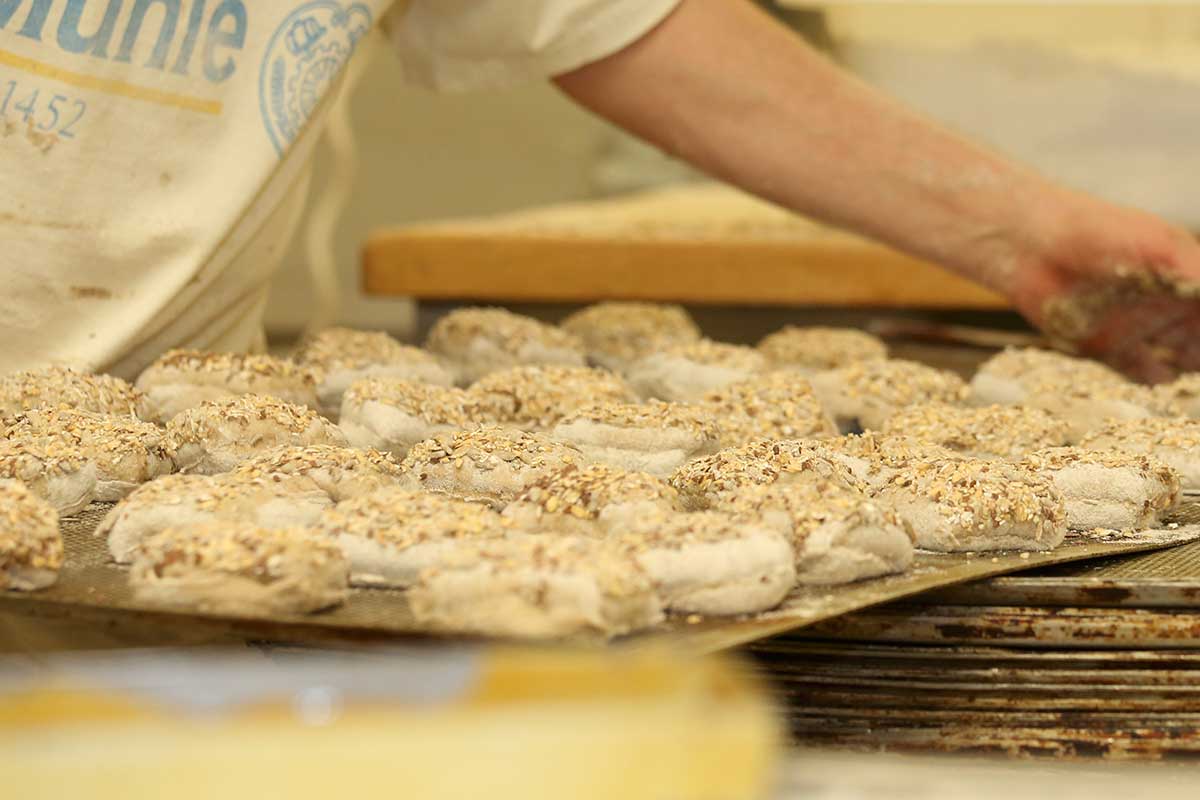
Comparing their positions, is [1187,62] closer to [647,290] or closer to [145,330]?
[647,290]

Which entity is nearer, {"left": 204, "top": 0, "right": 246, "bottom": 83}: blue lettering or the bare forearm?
{"left": 204, "top": 0, "right": 246, "bottom": 83}: blue lettering

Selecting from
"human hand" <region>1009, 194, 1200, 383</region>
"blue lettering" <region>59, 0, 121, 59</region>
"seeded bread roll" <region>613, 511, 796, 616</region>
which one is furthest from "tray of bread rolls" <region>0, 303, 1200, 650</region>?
"blue lettering" <region>59, 0, 121, 59</region>

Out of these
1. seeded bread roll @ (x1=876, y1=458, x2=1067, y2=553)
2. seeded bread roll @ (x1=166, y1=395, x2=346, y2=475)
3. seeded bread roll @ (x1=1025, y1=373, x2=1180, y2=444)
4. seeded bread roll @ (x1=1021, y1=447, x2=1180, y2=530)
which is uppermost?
seeded bread roll @ (x1=1025, y1=373, x2=1180, y2=444)

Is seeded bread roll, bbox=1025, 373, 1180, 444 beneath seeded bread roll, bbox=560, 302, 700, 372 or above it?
above

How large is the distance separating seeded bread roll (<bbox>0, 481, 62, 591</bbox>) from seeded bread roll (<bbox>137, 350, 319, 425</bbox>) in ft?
1.68

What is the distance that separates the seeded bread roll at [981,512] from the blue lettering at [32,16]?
3.41 feet

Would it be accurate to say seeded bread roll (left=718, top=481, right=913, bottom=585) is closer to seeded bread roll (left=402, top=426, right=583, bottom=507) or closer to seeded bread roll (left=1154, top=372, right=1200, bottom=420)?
seeded bread roll (left=402, top=426, right=583, bottom=507)

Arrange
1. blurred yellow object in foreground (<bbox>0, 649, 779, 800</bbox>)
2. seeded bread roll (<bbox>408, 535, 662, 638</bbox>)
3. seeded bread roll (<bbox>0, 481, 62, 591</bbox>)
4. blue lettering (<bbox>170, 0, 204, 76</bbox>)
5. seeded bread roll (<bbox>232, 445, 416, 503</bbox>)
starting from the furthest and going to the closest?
blue lettering (<bbox>170, 0, 204, 76</bbox>), seeded bread roll (<bbox>232, 445, 416, 503</bbox>), seeded bread roll (<bbox>0, 481, 62, 591</bbox>), seeded bread roll (<bbox>408, 535, 662, 638</bbox>), blurred yellow object in foreground (<bbox>0, 649, 779, 800</bbox>)

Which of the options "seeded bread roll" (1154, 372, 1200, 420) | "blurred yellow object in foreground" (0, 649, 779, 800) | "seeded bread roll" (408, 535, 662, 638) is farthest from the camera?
"seeded bread roll" (1154, 372, 1200, 420)

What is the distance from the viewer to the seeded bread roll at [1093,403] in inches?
68.3

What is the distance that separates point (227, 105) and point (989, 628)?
109 centimetres

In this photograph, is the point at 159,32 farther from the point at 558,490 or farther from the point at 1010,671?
the point at 1010,671

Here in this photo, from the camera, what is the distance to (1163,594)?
107 cm

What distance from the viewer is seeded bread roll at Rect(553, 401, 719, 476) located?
4.74 feet
